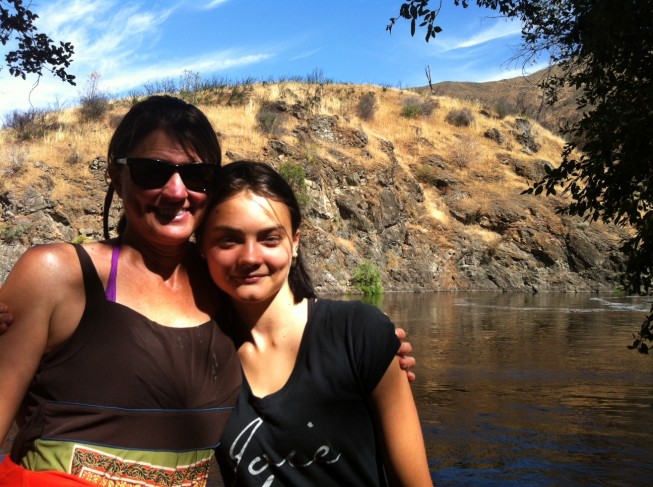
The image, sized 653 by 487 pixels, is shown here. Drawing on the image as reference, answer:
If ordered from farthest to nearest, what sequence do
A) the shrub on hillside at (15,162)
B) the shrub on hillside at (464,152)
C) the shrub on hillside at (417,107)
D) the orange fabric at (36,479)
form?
the shrub on hillside at (417,107) → the shrub on hillside at (464,152) → the shrub on hillside at (15,162) → the orange fabric at (36,479)

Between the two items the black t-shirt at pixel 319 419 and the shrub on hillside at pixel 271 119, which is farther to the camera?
the shrub on hillside at pixel 271 119

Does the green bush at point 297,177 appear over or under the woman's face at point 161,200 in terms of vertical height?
under

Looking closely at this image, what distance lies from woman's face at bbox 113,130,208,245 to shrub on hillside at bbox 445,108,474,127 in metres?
40.2

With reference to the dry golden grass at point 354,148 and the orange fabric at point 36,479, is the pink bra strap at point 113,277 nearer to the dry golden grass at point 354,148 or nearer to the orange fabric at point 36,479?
the orange fabric at point 36,479

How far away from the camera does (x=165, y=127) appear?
1.90m

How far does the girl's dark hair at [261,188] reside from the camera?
1.95 metres

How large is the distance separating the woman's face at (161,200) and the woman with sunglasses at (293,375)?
9 centimetres

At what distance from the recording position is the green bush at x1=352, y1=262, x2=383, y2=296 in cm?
2581

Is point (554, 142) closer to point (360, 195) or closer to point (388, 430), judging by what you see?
point (360, 195)

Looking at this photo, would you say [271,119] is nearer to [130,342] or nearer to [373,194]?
[373,194]

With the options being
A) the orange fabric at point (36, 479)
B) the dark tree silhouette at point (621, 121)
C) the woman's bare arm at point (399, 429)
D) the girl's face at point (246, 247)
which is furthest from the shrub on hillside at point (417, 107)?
the orange fabric at point (36, 479)

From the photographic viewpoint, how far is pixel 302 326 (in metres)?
1.95

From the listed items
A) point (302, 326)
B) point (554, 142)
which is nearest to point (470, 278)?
point (554, 142)

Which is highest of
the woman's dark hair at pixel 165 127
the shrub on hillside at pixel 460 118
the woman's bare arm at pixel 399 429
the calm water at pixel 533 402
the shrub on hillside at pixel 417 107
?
the shrub on hillside at pixel 417 107
